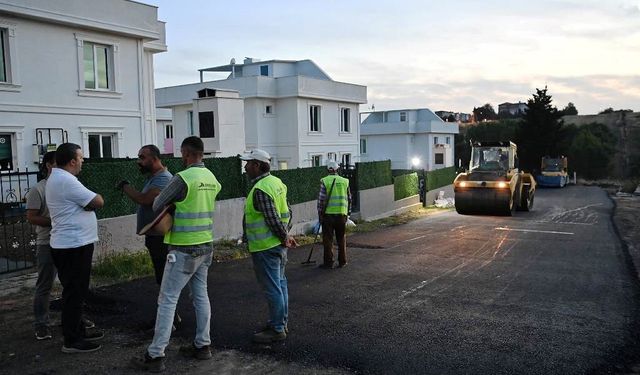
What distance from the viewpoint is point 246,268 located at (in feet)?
32.0

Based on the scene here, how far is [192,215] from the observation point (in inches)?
199

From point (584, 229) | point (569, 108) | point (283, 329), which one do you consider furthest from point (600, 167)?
point (283, 329)

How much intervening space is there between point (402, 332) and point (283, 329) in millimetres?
1354

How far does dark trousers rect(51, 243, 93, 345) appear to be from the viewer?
208 inches

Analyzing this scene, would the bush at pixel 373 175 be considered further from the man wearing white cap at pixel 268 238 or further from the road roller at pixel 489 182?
Answer: the man wearing white cap at pixel 268 238

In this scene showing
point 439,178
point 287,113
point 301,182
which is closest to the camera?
point 301,182

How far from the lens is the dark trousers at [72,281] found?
5.29 metres

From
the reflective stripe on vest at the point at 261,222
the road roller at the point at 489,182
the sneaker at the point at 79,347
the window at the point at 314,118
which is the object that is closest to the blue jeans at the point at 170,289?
the reflective stripe on vest at the point at 261,222

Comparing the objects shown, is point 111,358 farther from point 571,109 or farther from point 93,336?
point 571,109

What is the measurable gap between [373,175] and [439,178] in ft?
33.7

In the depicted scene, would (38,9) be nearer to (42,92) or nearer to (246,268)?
(42,92)

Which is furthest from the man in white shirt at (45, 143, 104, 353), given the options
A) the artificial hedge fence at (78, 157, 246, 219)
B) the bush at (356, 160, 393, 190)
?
the bush at (356, 160, 393, 190)

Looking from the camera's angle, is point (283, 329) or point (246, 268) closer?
point (283, 329)

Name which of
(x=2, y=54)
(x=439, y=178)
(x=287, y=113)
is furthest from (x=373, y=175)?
(x=2, y=54)
